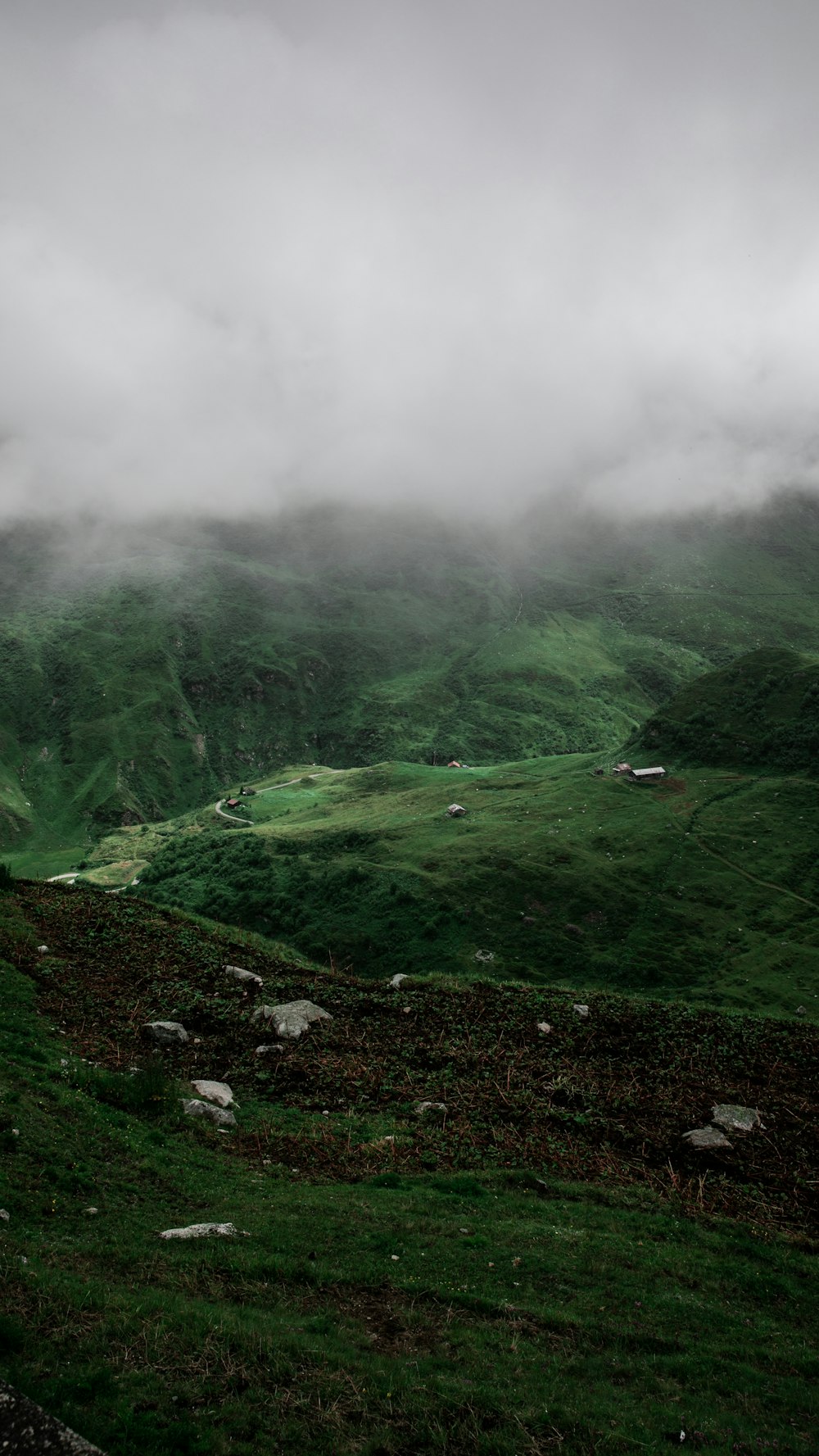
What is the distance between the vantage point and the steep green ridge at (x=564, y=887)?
6969 centimetres

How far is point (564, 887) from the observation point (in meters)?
80.2

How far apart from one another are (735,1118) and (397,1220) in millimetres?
11682

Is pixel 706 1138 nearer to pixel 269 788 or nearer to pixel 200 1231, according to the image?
pixel 200 1231

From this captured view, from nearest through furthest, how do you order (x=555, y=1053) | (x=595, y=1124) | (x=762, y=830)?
(x=595, y=1124), (x=555, y=1053), (x=762, y=830)

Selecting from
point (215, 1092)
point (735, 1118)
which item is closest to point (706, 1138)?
point (735, 1118)

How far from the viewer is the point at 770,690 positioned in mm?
105312

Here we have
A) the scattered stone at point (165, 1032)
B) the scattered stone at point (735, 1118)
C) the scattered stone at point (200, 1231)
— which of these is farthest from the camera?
the scattered stone at point (165, 1032)

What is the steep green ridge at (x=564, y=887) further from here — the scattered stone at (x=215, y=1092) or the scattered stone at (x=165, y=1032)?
the scattered stone at (x=215, y=1092)

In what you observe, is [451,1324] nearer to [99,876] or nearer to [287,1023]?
[287,1023]

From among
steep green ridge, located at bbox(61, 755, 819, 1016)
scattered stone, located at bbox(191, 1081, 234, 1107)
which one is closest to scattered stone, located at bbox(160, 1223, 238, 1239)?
scattered stone, located at bbox(191, 1081, 234, 1107)

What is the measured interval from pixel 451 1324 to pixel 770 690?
108215 mm

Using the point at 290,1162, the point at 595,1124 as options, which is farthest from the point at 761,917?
the point at 290,1162

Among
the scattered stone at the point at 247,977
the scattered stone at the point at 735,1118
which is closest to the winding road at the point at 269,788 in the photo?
the scattered stone at the point at 247,977

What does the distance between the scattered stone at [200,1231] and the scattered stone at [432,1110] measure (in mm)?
8578
